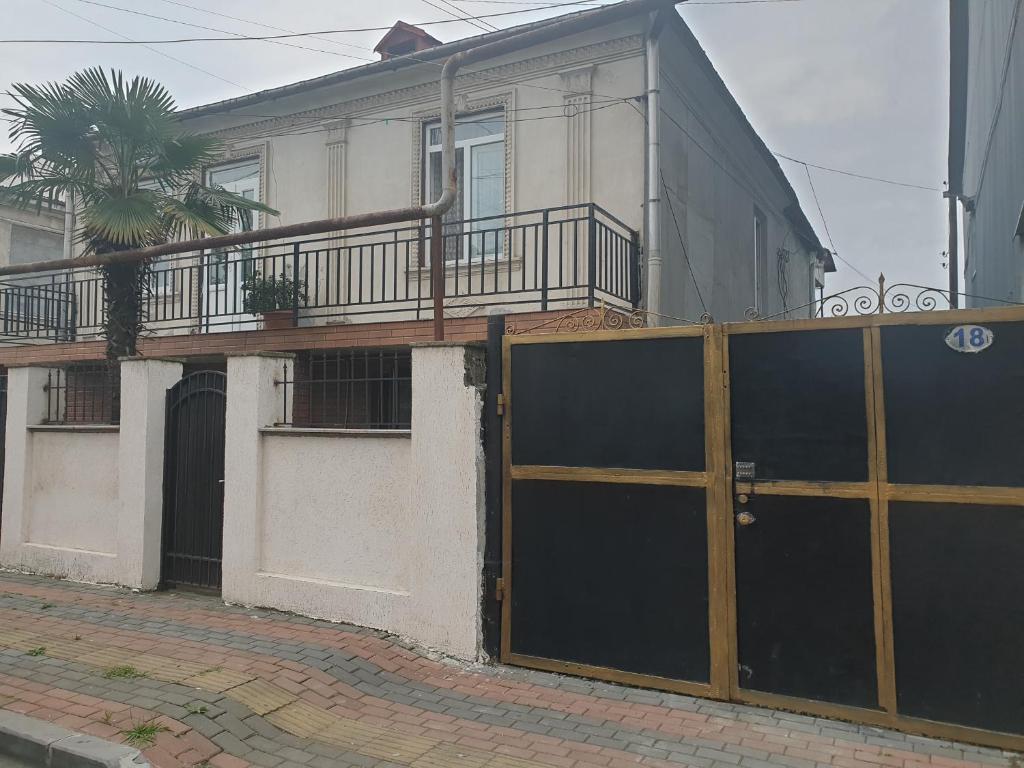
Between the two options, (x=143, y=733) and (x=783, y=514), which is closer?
(x=143, y=733)

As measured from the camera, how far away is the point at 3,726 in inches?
169

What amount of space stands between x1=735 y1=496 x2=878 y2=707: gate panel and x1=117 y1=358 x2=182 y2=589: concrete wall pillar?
543cm

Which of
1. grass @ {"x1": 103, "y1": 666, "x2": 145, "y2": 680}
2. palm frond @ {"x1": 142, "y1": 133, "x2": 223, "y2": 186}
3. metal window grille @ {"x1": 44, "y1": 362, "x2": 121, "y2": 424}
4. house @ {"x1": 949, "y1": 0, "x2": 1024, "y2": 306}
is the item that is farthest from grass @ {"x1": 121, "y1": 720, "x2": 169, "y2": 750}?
palm frond @ {"x1": 142, "y1": 133, "x2": 223, "y2": 186}

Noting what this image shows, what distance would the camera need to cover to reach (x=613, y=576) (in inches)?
201

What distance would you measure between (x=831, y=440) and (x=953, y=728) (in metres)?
1.62

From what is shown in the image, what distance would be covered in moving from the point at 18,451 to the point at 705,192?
30.2 ft

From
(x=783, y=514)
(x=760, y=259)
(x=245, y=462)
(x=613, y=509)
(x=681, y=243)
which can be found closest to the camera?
(x=783, y=514)

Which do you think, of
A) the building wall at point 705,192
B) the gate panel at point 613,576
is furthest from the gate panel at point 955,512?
the building wall at point 705,192

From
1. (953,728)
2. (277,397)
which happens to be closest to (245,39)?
(277,397)

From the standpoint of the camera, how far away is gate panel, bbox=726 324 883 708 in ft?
14.4

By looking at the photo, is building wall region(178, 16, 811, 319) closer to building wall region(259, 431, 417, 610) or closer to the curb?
building wall region(259, 431, 417, 610)

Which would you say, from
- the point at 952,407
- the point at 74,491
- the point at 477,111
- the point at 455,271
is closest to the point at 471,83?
the point at 477,111

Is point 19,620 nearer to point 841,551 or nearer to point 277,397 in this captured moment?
point 277,397

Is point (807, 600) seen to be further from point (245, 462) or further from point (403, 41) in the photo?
point (403, 41)
